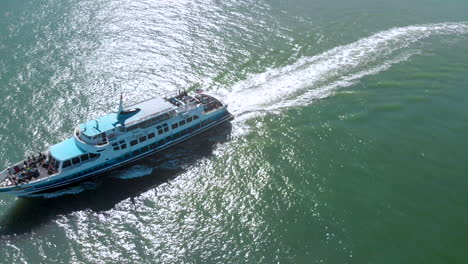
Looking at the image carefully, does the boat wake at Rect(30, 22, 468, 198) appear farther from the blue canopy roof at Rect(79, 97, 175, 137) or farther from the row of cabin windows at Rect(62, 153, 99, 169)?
the blue canopy roof at Rect(79, 97, 175, 137)

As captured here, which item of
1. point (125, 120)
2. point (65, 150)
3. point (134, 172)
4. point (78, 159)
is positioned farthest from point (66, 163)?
point (125, 120)

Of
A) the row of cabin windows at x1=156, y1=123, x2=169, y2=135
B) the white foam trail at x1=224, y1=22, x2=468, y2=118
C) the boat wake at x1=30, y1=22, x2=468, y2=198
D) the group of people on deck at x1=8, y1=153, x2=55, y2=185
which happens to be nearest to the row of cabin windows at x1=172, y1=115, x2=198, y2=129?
the row of cabin windows at x1=156, y1=123, x2=169, y2=135

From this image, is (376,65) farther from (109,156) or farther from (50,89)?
(50,89)

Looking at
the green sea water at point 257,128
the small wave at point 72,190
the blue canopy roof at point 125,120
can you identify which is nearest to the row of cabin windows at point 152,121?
the blue canopy roof at point 125,120

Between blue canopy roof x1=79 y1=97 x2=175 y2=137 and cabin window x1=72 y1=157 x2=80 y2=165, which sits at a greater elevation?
blue canopy roof x1=79 y1=97 x2=175 y2=137

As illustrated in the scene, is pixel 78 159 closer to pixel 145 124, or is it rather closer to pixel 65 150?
pixel 65 150

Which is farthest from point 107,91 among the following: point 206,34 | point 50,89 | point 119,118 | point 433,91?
point 433,91
